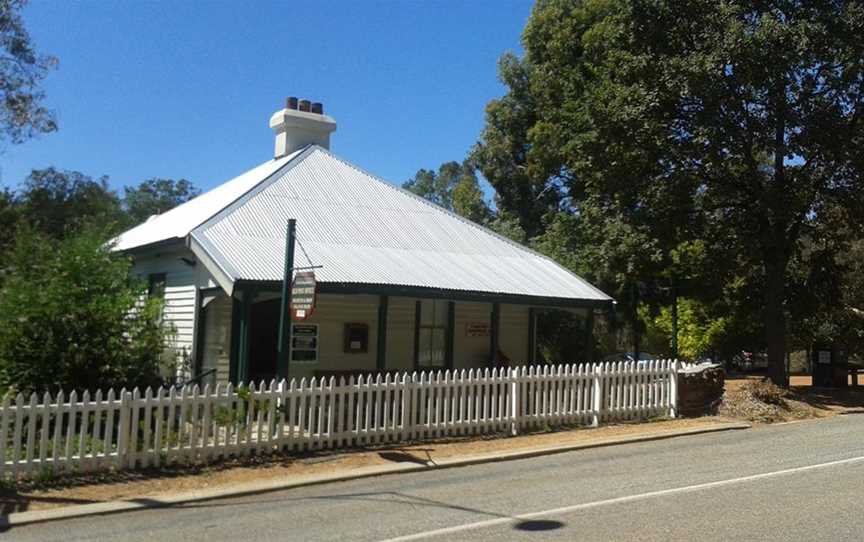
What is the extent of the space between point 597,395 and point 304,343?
574 centimetres

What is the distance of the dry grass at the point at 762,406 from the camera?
1441cm

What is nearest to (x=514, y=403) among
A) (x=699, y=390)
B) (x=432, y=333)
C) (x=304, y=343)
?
(x=699, y=390)

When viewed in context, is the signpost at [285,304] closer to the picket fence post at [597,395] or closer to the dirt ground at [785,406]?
the picket fence post at [597,395]

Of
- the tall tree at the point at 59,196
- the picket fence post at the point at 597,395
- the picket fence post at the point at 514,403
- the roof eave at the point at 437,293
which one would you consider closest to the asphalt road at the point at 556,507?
the picket fence post at the point at 514,403

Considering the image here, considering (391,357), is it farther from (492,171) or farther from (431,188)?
(431,188)

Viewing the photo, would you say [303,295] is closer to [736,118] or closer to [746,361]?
[736,118]

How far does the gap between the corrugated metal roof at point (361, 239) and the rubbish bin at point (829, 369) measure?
928 cm

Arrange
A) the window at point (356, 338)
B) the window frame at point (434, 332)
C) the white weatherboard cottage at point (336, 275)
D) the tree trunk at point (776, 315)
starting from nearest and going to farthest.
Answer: the white weatherboard cottage at point (336, 275)
the window at point (356, 338)
the window frame at point (434, 332)
the tree trunk at point (776, 315)

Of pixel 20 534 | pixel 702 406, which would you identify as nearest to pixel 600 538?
pixel 20 534

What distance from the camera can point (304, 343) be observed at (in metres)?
15.2

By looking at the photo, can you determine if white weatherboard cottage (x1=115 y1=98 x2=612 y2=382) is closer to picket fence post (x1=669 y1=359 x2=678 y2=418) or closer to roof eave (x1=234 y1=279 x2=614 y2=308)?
roof eave (x1=234 y1=279 x2=614 y2=308)

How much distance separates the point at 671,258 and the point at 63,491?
17.2 meters

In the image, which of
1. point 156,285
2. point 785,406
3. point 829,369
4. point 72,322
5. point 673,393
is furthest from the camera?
point 829,369

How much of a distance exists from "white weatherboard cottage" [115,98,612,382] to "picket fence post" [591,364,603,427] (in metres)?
2.44
